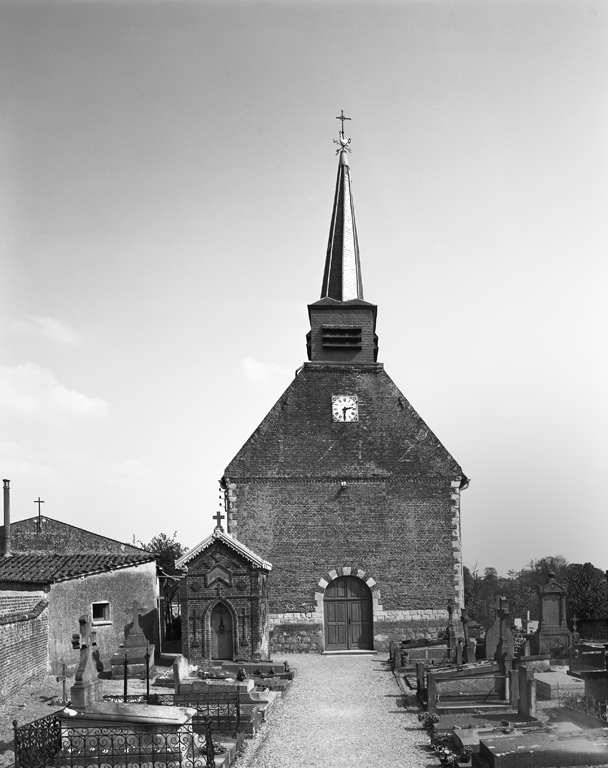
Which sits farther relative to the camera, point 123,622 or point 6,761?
point 123,622

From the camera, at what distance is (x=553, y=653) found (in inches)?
780

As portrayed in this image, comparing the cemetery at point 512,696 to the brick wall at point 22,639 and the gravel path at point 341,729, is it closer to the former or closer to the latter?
the gravel path at point 341,729

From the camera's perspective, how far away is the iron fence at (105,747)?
10.1 meters

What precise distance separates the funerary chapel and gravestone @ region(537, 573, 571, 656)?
10.3 feet

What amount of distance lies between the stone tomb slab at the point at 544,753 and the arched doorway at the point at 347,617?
597 inches

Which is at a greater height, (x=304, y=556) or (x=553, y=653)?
(x=304, y=556)

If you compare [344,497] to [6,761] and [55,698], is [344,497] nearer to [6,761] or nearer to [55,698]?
[55,698]

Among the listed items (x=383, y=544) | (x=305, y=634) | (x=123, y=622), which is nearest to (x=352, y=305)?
(x=383, y=544)

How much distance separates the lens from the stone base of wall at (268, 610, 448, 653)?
23.8m

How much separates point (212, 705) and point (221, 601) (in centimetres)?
743

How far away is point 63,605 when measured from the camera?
20266mm

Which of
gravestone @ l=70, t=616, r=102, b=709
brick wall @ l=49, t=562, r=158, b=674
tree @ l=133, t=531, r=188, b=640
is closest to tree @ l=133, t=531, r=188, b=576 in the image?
tree @ l=133, t=531, r=188, b=640

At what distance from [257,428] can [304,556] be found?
15.3 feet

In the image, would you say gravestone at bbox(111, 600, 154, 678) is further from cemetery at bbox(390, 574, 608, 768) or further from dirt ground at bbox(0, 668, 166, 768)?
cemetery at bbox(390, 574, 608, 768)
